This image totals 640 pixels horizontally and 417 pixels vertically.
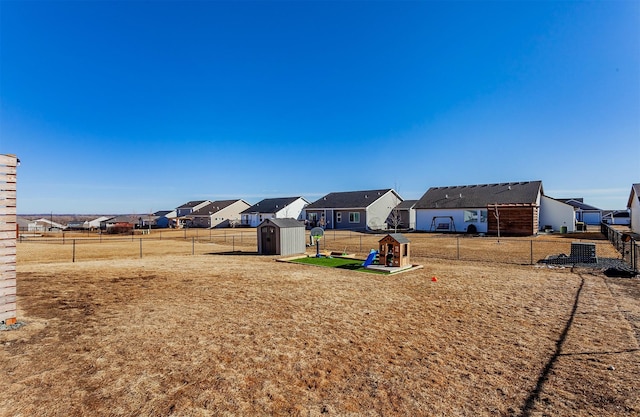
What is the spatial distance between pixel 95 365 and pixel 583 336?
907 cm

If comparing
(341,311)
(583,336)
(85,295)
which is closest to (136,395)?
(341,311)

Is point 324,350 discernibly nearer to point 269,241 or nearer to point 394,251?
point 394,251

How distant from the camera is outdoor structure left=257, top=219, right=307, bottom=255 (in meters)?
20.4

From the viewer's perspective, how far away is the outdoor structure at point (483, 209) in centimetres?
3278

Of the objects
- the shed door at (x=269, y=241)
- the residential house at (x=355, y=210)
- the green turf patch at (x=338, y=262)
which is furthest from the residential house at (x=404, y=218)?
the green turf patch at (x=338, y=262)

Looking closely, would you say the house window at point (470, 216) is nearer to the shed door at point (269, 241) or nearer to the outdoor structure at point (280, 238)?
the outdoor structure at point (280, 238)

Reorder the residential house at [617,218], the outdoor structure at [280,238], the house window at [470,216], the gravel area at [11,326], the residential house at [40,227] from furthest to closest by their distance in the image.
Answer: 1. the residential house at [40,227]
2. the residential house at [617,218]
3. the house window at [470,216]
4. the outdoor structure at [280,238]
5. the gravel area at [11,326]

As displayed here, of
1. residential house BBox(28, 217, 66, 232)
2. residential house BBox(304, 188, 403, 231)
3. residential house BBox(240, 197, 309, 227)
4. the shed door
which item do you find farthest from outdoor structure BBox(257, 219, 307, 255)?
residential house BBox(28, 217, 66, 232)

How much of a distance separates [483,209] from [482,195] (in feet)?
10.8

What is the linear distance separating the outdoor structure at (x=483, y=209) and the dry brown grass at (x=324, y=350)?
76.4ft

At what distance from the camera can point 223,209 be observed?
66.8 metres

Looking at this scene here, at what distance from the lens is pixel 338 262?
17.2 m

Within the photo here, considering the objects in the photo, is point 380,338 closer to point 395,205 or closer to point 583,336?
point 583,336

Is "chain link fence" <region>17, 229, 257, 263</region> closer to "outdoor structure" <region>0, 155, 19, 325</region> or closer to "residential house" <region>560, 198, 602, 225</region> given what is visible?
"outdoor structure" <region>0, 155, 19, 325</region>
